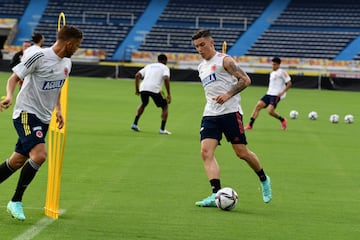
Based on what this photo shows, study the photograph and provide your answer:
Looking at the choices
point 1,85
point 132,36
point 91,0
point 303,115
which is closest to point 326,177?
point 303,115

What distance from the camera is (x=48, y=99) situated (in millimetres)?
8516

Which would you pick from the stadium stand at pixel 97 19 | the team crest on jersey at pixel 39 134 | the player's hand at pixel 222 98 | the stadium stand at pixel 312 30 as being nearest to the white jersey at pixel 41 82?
the team crest on jersey at pixel 39 134

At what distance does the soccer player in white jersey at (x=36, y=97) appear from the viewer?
27.2 feet

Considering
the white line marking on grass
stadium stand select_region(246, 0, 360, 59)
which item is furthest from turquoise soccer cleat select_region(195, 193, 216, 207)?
stadium stand select_region(246, 0, 360, 59)

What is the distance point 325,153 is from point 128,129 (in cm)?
590

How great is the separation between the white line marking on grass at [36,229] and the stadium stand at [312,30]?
171ft

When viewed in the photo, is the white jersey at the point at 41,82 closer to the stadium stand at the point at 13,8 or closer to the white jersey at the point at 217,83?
the white jersey at the point at 217,83

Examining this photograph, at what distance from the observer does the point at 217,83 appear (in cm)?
1017

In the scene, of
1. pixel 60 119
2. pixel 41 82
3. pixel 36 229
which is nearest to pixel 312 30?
pixel 60 119

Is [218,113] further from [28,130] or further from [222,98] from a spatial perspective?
[28,130]

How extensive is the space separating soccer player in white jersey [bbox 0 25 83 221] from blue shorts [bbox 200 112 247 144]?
7.54ft

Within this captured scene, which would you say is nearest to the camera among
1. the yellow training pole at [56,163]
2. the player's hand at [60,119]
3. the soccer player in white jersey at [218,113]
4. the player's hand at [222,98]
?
the yellow training pole at [56,163]

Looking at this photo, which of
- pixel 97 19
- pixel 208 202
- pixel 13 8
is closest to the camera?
pixel 208 202

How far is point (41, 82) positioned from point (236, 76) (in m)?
2.68
